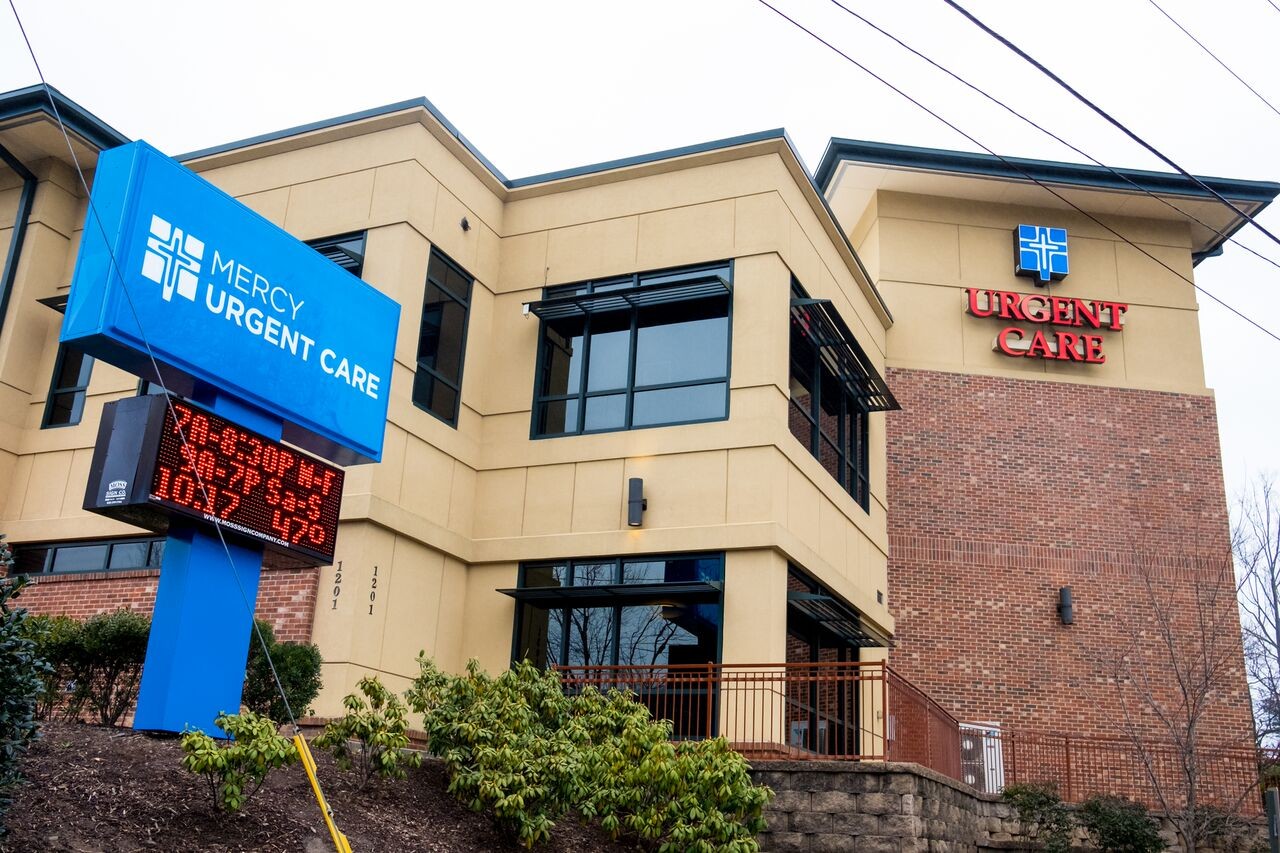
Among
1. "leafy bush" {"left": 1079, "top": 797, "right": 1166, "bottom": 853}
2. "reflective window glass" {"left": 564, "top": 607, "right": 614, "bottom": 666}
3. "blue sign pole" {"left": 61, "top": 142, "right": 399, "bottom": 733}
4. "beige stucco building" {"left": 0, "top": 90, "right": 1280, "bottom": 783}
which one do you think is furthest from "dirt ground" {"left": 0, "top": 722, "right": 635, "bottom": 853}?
"leafy bush" {"left": 1079, "top": 797, "right": 1166, "bottom": 853}

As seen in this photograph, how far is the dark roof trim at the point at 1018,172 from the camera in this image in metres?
23.8

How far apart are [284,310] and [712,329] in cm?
766

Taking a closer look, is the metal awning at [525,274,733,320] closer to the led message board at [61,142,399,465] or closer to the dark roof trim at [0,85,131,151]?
the led message board at [61,142,399,465]

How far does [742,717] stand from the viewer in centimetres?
1564

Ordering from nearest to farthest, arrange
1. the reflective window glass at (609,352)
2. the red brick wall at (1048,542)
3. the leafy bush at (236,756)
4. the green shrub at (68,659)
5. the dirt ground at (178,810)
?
1. the dirt ground at (178,810)
2. the leafy bush at (236,756)
3. the green shrub at (68,659)
4. the reflective window glass at (609,352)
5. the red brick wall at (1048,542)

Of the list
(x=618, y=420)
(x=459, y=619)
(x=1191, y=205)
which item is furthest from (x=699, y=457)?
(x=1191, y=205)

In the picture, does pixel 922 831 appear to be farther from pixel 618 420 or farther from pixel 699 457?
pixel 618 420

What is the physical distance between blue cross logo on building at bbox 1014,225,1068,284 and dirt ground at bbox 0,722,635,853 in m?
16.8

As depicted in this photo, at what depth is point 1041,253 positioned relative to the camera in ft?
80.3

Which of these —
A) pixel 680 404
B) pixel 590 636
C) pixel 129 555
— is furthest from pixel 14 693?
pixel 680 404

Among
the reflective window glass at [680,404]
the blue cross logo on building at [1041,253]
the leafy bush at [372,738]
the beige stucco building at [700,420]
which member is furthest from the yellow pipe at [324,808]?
the blue cross logo on building at [1041,253]

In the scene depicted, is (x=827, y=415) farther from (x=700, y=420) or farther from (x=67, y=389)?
(x=67, y=389)

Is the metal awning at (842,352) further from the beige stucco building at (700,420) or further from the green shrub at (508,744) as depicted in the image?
the green shrub at (508,744)

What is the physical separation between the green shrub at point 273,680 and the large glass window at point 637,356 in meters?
6.17
